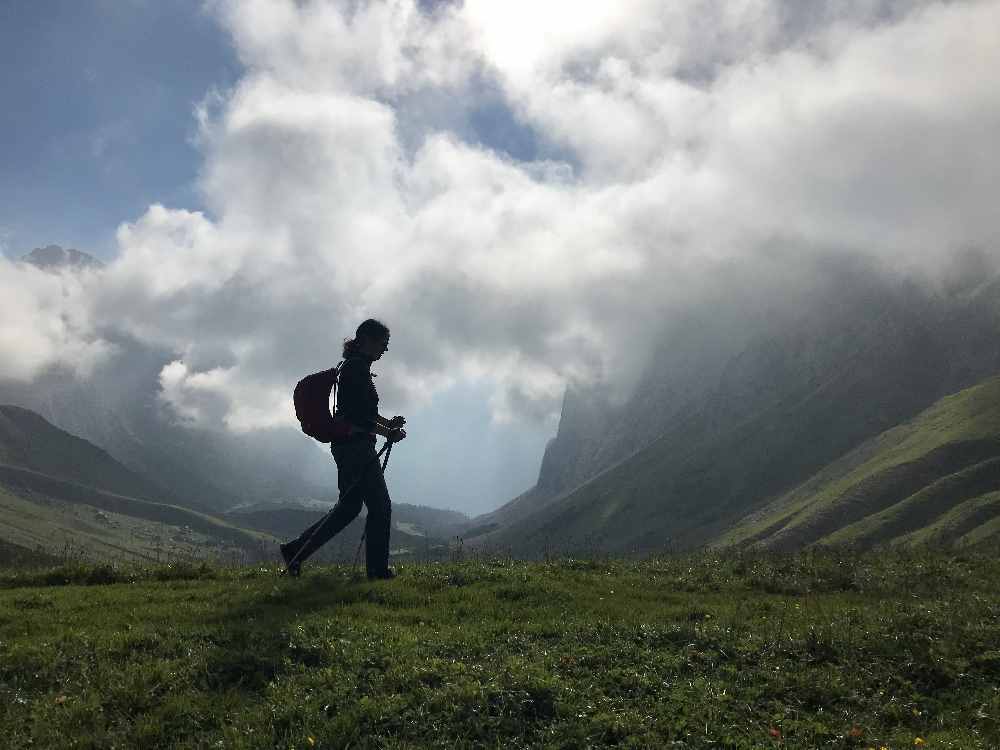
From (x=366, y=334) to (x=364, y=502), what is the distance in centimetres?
331

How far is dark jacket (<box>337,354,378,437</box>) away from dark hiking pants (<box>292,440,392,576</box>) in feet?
1.38

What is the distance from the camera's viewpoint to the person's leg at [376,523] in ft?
46.5

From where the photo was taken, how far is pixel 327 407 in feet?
46.7

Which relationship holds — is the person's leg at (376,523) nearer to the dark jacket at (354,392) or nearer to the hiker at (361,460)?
the hiker at (361,460)

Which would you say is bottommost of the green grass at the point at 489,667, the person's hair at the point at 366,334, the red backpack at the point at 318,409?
the green grass at the point at 489,667

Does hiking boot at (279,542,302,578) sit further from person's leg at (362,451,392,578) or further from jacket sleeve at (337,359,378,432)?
jacket sleeve at (337,359,378,432)

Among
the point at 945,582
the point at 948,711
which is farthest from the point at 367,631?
the point at 945,582

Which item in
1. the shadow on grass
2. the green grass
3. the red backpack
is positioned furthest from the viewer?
the red backpack

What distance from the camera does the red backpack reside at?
14000mm

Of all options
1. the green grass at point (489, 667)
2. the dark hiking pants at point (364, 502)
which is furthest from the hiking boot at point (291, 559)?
the green grass at point (489, 667)

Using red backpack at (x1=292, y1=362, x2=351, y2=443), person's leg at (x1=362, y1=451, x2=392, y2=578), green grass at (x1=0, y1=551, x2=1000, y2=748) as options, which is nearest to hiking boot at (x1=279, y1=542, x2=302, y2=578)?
green grass at (x1=0, y1=551, x2=1000, y2=748)

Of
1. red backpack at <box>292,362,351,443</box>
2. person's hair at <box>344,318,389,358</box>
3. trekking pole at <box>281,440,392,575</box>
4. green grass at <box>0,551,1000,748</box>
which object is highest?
person's hair at <box>344,318,389,358</box>

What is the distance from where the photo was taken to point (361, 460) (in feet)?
47.5

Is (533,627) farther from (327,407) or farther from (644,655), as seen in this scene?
(327,407)
